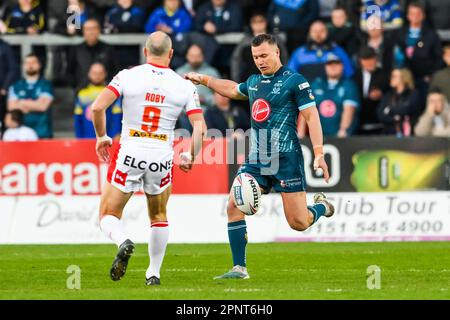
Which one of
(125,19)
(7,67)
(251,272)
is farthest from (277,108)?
(7,67)

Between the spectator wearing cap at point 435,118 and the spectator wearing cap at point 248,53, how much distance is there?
2.74m

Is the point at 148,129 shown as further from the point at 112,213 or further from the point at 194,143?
the point at 112,213

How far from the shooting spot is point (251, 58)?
22844 millimetres

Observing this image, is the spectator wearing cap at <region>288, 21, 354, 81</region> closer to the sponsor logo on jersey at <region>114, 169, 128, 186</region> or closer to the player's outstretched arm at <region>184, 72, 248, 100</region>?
the player's outstretched arm at <region>184, 72, 248, 100</region>

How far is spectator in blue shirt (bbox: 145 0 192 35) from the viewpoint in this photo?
934 inches

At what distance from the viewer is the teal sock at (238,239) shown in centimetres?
1339

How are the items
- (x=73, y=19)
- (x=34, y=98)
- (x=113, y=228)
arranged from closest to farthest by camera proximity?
(x=113, y=228), (x=34, y=98), (x=73, y=19)

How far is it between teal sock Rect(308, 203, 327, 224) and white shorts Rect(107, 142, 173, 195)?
2189 millimetres

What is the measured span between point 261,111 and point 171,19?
425 inches

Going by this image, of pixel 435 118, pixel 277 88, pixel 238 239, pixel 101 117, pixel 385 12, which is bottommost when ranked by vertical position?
pixel 238 239

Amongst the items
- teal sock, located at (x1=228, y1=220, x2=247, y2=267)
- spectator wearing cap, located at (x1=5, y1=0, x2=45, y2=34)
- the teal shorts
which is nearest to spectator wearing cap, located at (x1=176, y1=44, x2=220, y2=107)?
spectator wearing cap, located at (x1=5, y1=0, x2=45, y2=34)

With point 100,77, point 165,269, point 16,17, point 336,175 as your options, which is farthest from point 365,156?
point 16,17

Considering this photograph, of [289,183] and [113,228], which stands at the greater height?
[289,183]

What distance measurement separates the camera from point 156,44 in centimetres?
1220
